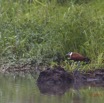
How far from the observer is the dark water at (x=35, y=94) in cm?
890

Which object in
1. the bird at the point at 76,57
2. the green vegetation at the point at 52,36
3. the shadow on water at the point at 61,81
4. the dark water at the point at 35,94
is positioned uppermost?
the green vegetation at the point at 52,36

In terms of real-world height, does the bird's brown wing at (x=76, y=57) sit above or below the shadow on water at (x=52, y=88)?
above

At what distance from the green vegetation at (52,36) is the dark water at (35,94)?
151 cm

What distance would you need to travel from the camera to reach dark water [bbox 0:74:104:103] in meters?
8.90

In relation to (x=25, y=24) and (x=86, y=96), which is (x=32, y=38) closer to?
(x=25, y=24)

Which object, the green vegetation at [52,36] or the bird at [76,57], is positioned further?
the green vegetation at [52,36]

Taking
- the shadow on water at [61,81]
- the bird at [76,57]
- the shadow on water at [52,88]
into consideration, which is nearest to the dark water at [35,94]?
the shadow on water at [52,88]

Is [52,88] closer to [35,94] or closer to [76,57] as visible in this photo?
[35,94]

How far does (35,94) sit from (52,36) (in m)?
3.16

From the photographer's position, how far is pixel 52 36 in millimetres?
12406

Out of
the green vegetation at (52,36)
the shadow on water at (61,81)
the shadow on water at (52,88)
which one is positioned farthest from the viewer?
the green vegetation at (52,36)

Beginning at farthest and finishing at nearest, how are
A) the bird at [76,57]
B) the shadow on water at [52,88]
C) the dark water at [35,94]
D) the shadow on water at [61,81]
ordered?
the bird at [76,57], the shadow on water at [61,81], the shadow on water at [52,88], the dark water at [35,94]

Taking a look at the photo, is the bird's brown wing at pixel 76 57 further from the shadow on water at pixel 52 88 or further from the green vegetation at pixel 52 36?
the shadow on water at pixel 52 88

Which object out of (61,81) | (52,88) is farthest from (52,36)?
(52,88)
